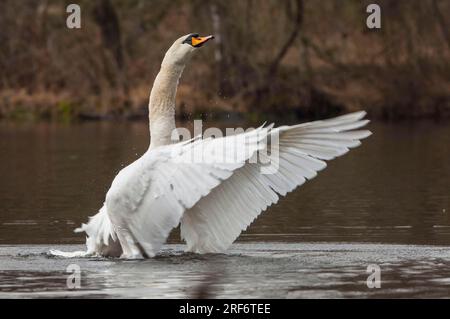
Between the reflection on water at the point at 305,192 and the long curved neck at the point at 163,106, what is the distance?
1956mm

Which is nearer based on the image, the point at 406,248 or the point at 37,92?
the point at 406,248

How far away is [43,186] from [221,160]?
9.39 meters

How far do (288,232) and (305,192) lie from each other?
488 cm

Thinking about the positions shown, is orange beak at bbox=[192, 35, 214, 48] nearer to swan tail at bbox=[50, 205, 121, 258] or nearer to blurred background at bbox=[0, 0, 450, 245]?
swan tail at bbox=[50, 205, 121, 258]

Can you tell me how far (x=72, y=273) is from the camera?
33.8ft

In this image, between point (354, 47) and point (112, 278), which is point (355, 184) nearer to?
point (112, 278)

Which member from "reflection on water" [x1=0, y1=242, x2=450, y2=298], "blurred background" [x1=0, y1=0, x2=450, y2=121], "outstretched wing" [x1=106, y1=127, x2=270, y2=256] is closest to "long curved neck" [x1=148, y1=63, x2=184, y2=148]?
"outstretched wing" [x1=106, y1=127, x2=270, y2=256]

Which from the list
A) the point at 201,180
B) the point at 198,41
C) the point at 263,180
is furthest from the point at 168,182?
the point at 198,41

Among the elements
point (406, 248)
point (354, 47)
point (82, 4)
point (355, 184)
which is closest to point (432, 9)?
point (354, 47)

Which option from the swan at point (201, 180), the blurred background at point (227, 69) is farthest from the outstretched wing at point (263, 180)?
the blurred background at point (227, 69)

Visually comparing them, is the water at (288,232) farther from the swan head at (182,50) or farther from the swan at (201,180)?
the swan head at (182,50)

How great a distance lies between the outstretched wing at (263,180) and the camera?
9.90 metres

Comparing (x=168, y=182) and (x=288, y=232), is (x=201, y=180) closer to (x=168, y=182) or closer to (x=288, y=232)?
(x=168, y=182)

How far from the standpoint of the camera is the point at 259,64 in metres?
39.8
